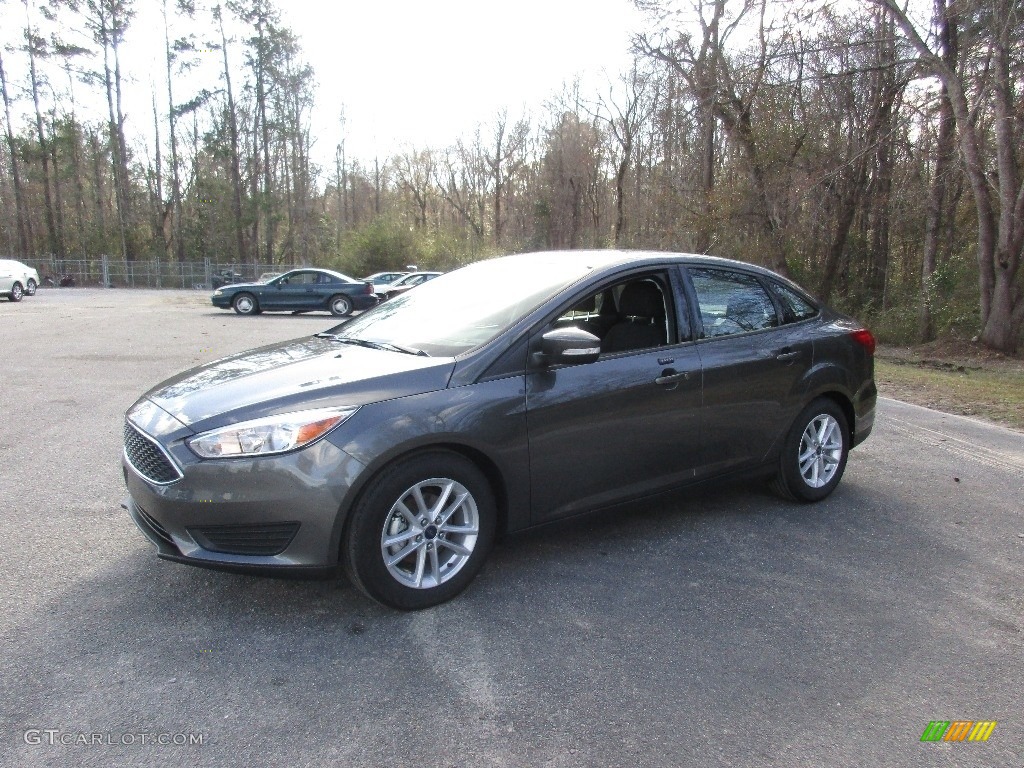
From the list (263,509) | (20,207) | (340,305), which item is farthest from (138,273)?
(263,509)

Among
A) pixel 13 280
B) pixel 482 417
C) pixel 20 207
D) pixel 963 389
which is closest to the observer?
pixel 482 417

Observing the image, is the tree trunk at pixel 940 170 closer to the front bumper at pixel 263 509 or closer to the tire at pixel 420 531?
the tire at pixel 420 531

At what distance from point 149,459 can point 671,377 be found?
2.65m

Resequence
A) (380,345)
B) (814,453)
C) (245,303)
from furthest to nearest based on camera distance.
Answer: (245,303) → (814,453) → (380,345)

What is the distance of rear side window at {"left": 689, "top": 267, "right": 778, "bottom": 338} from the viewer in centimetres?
439

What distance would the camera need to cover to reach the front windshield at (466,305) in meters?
3.76

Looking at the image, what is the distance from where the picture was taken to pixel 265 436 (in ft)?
9.84

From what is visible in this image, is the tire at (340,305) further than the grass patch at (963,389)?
Yes

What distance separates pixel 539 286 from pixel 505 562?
1.50 meters

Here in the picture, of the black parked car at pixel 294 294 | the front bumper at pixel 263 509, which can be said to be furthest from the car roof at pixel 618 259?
the black parked car at pixel 294 294

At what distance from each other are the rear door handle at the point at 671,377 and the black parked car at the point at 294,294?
19681 millimetres

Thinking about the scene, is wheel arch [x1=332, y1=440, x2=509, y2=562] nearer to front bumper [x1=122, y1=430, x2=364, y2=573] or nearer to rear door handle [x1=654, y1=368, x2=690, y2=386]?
front bumper [x1=122, y1=430, x2=364, y2=573]

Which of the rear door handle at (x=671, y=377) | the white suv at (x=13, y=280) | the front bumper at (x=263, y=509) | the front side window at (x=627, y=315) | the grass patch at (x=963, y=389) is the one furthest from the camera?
the white suv at (x=13, y=280)

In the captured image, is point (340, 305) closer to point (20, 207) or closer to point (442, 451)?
point (442, 451)
